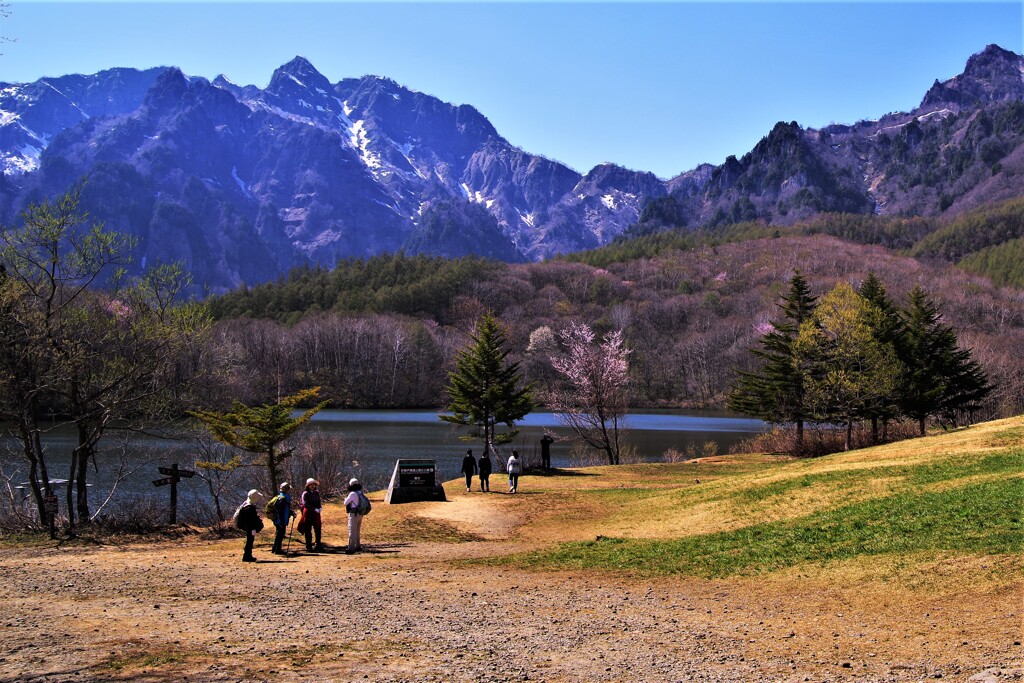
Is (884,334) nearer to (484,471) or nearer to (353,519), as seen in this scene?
(484,471)

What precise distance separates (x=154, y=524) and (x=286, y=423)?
4.50 metres

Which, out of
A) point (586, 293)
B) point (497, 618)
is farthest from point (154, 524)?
point (586, 293)

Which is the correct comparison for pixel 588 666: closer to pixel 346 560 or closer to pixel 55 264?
pixel 346 560

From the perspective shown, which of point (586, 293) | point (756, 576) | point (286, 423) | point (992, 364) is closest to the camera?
point (756, 576)

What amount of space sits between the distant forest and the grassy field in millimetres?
52571

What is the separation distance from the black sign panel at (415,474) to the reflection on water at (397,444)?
8537mm

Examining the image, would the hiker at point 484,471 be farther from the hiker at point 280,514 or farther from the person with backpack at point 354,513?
the hiker at point 280,514

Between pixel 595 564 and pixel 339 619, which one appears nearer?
pixel 339 619

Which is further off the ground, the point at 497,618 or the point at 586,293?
the point at 586,293

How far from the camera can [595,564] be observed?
16.9 m

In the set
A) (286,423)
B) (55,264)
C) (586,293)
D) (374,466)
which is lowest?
(374,466)

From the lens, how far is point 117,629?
36.7 feet

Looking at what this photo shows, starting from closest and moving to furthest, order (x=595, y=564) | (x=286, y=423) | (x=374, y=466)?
(x=595, y=564)
(x=286, y=423)
(x=374, y=466)

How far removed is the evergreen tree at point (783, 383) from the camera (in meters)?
50.0
